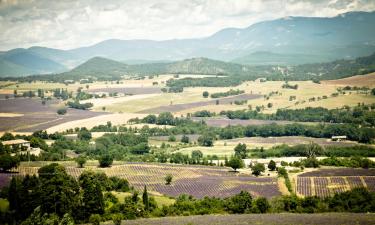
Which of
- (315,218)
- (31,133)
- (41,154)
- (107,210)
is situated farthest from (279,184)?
(31,133)

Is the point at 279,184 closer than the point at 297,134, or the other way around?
the point at 279,184

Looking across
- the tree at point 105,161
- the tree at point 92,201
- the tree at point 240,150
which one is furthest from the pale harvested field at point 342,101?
the tree at point 92,201

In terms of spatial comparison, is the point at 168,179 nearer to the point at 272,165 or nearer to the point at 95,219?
the point at 272,165

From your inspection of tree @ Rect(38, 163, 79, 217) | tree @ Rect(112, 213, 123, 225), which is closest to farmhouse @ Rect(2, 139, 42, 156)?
tree @ Rect(38, 163, 79, 217)

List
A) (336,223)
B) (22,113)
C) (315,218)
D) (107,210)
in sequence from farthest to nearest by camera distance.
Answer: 1. (22,113)
2. (107,210)
3. (315,218)
4. (336,223)

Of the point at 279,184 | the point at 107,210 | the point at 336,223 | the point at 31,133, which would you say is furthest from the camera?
the point at 31,133

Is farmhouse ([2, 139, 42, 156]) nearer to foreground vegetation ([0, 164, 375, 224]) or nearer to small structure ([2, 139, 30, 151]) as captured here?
small structure ([2, 139, 30, 151])

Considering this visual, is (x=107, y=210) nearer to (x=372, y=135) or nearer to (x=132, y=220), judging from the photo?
(x=132, y=220)

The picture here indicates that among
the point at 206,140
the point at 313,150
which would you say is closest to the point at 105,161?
the point at 206,140
